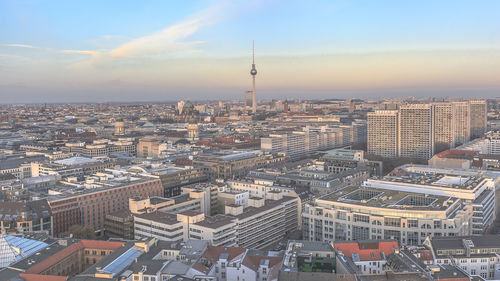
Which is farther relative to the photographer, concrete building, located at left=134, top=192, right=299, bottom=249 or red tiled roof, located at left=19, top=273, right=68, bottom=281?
concrete building, located at left=134, top=192, right=299, bottom=249

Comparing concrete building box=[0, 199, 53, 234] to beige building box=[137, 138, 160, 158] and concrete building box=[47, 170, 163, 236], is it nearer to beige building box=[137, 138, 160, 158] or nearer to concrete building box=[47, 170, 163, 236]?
concrete building box=[47, 170, 163, 236]

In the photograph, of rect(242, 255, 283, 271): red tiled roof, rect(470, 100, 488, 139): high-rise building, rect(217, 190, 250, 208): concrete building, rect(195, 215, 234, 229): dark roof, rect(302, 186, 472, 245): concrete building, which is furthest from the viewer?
rect(470, 100, 488, 139): high-rise building

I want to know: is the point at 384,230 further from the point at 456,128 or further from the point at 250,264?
the point at 456,128

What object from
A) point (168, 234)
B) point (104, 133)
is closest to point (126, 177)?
point (168, 234)

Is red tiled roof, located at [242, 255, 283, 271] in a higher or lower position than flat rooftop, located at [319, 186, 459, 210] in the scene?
lower

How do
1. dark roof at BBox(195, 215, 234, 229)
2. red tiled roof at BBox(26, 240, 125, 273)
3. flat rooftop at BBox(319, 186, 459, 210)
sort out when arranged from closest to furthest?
red tiled roof at BBox(26, 240, 125, 273) < dark roof at BBox(195, 215, 234, 229) < flat rooftop at BBox(319, 186, 459, 210)

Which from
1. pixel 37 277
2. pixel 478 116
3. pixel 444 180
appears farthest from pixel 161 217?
pixel 478 116

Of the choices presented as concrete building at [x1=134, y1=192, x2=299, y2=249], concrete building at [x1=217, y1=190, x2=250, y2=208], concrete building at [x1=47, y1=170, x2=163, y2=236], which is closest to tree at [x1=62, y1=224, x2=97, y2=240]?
concrete building at [x1=134, y1=192, x2=299, y2=249]
